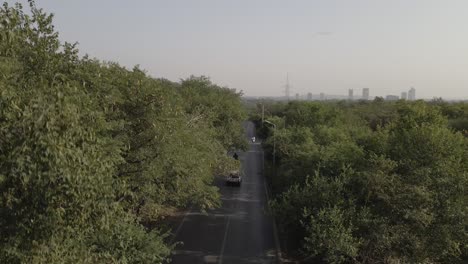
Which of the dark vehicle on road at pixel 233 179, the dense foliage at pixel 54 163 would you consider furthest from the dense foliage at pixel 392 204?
the dark vehicle on road at pixel 233 179

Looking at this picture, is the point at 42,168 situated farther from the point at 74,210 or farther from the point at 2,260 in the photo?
the point at 2,260

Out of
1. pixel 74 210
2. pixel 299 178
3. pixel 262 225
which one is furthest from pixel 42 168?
pixel 262 225

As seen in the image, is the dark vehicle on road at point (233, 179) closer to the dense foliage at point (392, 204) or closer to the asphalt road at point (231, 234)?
the asphalt road at point (231, 234)

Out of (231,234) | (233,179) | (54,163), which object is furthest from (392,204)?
(233,179)

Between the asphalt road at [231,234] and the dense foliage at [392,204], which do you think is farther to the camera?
the asphalt road at [231,234]

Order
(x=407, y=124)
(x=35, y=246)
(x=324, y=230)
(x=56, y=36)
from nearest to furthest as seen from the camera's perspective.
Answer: (x=35, y=246) → (x=56, y=36) → (x=324, y=230) → (x=407, y=124)

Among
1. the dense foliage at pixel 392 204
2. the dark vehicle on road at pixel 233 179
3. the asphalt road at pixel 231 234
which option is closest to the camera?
the dense foliage at pixel 392 204

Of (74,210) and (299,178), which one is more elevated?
(74,210)

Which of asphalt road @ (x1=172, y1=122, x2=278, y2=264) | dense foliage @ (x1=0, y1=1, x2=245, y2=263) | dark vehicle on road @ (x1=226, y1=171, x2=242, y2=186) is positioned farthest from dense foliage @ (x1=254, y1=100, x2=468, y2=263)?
dark vehicle on road @ (x1=226, y1=171, x2=242, y2=186)
